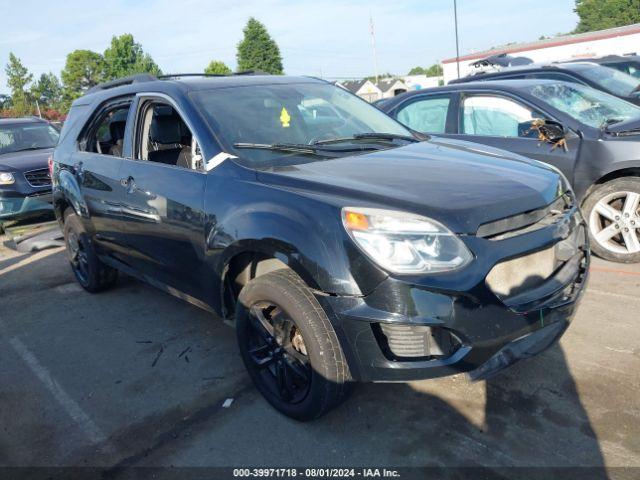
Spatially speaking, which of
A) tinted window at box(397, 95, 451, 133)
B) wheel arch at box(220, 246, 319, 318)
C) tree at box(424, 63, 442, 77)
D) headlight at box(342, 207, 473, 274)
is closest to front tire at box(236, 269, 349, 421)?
wheel arch at box(220, 246, 319, 318)

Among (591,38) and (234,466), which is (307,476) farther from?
(591,38)

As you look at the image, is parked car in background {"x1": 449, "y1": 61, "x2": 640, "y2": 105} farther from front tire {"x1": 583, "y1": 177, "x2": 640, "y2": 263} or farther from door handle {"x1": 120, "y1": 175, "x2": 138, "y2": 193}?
door handle {"x1": 120, "y1": 175, "x2": 138, "y2": 193}

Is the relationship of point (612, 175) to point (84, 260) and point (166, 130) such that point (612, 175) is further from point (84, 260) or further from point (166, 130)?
point (84, 260)

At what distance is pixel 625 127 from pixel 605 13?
88.8 metres

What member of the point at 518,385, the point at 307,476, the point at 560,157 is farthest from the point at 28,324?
the point at 560,157

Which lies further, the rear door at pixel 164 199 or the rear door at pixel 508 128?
A: the rear door at pixel 508 128

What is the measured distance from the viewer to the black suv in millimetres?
2371

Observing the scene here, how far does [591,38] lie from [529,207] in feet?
139

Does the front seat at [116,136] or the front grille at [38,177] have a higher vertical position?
the front seat at [116,136]

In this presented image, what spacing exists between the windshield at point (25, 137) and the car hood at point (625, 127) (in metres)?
8.67

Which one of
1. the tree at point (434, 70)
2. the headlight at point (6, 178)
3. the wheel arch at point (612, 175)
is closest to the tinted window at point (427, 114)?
the wheel arch at point (612, 175)

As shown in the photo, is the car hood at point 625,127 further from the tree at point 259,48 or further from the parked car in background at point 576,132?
the tree at point 259,48

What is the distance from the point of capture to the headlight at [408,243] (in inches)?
92.7

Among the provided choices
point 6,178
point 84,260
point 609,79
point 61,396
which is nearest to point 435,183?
point 61,396
